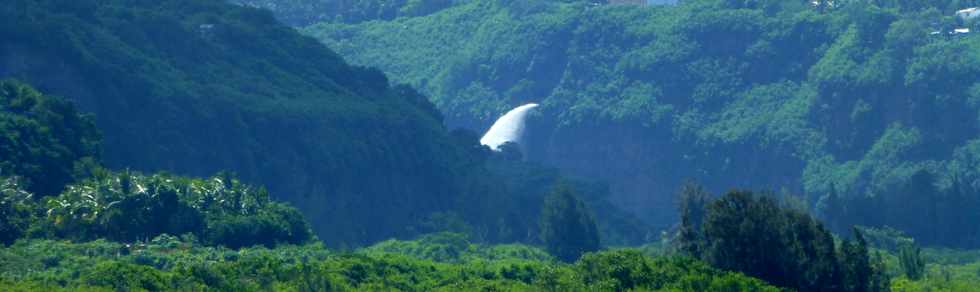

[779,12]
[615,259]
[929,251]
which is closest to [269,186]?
[929,251]

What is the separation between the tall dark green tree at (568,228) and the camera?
2697 inches

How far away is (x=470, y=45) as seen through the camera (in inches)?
4072

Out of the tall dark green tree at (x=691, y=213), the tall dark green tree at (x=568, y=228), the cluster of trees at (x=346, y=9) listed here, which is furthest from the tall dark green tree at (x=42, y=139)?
the cluster of trees at (x=346, y=9)

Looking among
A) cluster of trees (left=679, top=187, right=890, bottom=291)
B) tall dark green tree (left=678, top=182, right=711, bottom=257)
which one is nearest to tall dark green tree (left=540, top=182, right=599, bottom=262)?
tall dark green tree (left=678, top=182, right=711, bottom=257)

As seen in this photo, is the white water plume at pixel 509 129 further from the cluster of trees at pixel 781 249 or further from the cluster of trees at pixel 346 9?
the cluster of trees at pixel 781 249

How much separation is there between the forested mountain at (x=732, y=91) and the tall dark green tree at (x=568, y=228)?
12317mm

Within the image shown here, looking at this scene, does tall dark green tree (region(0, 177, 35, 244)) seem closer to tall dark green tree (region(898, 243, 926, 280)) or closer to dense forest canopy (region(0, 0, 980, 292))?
dense forest canopy (region(0, 0, 980, 292))

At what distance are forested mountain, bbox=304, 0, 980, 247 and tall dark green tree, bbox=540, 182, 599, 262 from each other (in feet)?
40.4

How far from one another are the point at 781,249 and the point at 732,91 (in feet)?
157

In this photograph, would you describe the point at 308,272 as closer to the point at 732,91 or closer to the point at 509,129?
the point at 509,129

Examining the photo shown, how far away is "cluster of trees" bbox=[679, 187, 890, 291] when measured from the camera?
46281 millimetres

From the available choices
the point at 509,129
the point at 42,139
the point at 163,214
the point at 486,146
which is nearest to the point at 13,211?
the point at 163,214

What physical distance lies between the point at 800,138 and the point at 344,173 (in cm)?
2409

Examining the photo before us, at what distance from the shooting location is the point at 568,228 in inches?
2721
